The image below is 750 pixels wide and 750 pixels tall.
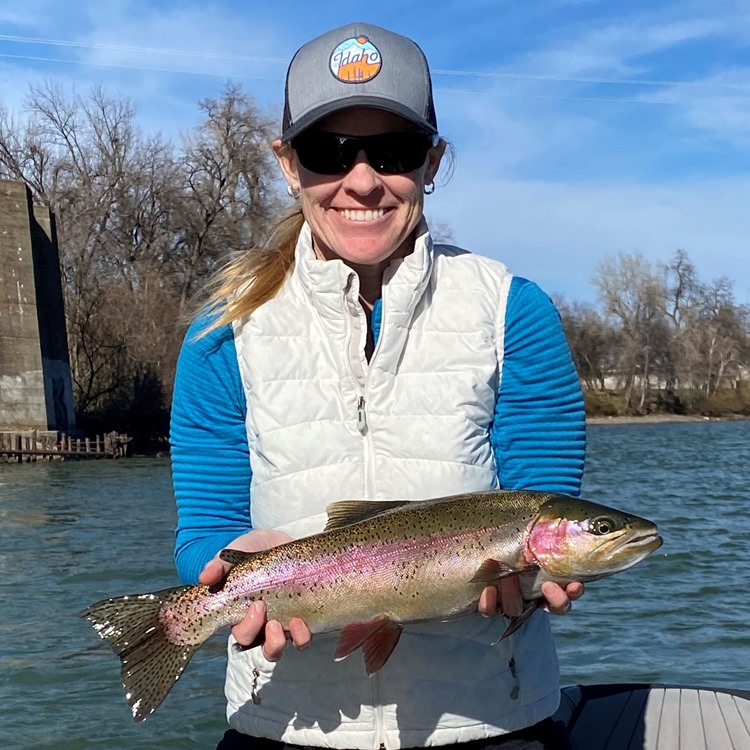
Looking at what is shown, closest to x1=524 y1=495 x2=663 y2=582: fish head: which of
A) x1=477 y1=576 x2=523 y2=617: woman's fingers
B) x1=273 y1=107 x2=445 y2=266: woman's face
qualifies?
x1=477 y1=576 x2=523 y2=617: woman's fingers

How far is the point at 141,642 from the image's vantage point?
282 cm

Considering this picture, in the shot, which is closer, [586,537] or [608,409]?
[586,537]

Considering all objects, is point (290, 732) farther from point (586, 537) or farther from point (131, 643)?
point (586, 537)

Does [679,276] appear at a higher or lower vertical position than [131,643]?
higher

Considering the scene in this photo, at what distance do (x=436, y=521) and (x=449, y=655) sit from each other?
37 cm

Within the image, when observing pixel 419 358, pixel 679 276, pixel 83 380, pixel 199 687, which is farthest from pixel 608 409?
pixel 419 358

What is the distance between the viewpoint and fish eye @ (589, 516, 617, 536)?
2828mm

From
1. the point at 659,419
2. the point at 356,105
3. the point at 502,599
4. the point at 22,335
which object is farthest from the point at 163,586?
the point at 659,419

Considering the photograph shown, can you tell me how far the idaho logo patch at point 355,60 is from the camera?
9.45ft

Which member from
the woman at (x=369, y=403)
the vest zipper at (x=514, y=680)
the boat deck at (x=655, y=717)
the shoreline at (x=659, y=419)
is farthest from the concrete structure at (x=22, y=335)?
the shoreline at (x=659, y=419)

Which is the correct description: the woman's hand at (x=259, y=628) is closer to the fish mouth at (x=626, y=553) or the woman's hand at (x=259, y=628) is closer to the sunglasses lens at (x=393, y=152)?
the fish mouth at (x=626, y=553)

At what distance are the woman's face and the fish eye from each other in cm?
96

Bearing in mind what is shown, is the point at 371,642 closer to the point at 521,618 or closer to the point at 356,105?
the point at 521,618

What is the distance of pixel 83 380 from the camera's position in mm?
49719
